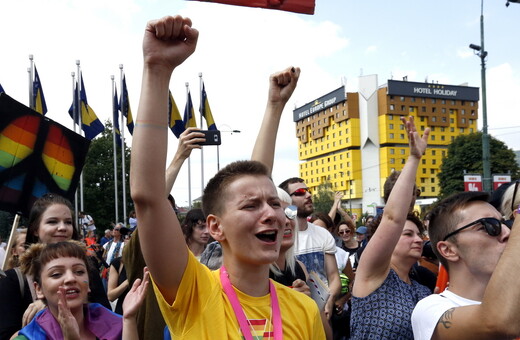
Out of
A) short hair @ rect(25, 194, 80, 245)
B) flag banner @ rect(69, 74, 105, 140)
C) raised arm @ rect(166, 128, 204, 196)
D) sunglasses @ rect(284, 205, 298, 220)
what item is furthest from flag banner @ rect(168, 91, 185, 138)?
raised arm @ rect(166, 128, 204, 196)

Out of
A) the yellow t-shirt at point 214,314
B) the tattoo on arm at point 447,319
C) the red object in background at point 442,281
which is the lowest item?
the red object in background at point 442,281

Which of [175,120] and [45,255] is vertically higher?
[175,120]

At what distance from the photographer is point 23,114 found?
470 cm

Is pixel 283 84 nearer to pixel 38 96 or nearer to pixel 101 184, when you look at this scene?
pixel 38 96

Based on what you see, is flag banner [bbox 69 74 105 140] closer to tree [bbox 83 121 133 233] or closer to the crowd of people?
the crowd of people

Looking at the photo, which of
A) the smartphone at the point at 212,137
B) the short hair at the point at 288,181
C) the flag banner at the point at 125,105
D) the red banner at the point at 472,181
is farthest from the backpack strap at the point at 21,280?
the flag banner at the point at 125,105

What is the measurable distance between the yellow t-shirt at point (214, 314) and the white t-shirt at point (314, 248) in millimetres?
2396

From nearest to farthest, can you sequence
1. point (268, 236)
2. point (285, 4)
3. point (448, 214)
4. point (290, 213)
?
point (268, 236), point (448, 214), point (285, 4), point (290, 213)

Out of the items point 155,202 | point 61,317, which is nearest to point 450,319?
point 155,202

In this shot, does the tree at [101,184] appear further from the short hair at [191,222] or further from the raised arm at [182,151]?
the raised arm at [182,151]

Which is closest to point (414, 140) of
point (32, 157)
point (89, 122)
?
point (32, 157)

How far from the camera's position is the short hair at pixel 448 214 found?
2.68m

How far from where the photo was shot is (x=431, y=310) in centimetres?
249

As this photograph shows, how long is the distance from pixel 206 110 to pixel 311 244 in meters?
16.8
